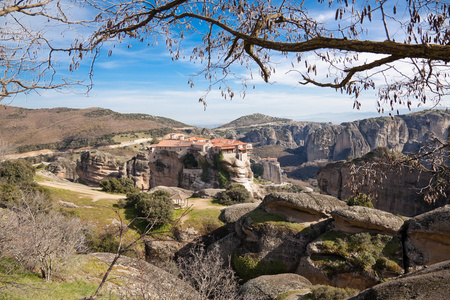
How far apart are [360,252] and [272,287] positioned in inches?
215

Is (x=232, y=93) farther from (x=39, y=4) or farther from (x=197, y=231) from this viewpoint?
(x=197, y=231)

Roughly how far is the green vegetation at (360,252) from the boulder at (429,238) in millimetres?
678

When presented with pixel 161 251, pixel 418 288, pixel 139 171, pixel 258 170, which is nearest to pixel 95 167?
pixel 139 171

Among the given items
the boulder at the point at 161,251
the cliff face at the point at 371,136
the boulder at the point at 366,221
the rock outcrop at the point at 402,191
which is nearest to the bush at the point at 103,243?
the boulder at the point at 161,251

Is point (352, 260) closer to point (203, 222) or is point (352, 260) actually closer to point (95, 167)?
point (203, 222)

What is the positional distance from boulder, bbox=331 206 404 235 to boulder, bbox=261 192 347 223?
2111 millimetres

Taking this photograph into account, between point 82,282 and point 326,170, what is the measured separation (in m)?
35.9

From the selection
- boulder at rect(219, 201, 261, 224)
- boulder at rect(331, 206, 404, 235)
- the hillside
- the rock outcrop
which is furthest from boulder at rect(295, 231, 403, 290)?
the hillside

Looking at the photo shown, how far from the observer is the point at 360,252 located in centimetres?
1341

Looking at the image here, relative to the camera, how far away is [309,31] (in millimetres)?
4844

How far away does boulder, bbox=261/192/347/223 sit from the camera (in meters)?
17.1

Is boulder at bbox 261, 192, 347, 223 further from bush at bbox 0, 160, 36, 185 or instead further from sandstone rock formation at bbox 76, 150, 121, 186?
sandstone rock formation at bbox 76, 150, 121, 186

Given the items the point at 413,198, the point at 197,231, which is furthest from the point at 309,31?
the point at 413,198

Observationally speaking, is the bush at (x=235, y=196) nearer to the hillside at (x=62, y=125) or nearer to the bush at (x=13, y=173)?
the bush at (x=13, y=173)
